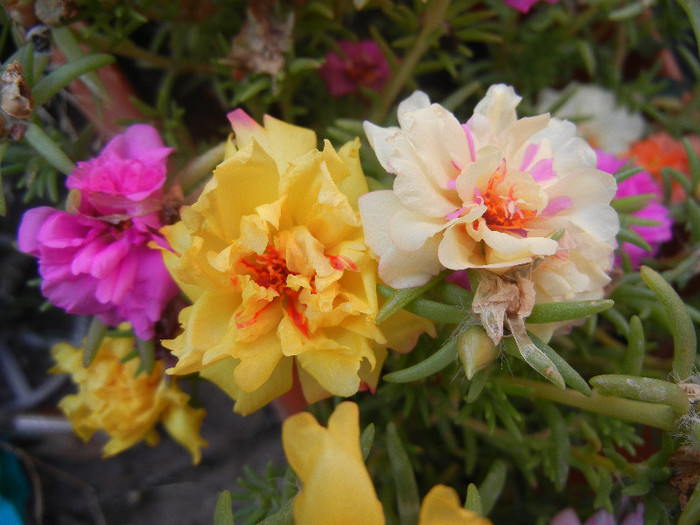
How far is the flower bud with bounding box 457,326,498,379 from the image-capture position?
472mm

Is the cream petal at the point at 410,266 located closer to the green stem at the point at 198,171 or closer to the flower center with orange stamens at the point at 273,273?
the flower center with orange stamens at the point at 273,273

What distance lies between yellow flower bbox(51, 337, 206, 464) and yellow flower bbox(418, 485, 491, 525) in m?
0.44

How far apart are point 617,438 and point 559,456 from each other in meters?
0.08

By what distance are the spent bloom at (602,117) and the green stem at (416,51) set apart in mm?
410

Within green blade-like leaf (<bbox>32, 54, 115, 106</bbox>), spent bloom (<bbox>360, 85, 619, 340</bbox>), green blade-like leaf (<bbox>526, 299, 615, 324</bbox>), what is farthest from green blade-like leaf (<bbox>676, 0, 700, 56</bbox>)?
green blade-like leaf (<bbox>32, 54, 115, 106</bbox>)

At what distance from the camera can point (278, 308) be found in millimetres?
553

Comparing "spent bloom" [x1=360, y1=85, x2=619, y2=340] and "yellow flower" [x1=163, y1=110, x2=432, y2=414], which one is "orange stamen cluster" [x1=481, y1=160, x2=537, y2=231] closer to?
"spent bloom" [x1=360, y1=85, x2=619, y2=340]

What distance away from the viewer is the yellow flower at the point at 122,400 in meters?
0.78

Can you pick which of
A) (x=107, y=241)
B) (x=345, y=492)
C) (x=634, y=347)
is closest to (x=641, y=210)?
(x=634, y=347)

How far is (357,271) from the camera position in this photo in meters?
0.53

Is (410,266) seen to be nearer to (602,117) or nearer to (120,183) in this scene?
(120,183)

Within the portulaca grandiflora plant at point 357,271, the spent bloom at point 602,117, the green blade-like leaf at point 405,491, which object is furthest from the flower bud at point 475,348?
the spent bloom at point 602,117

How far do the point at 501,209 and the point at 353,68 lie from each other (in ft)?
1.93

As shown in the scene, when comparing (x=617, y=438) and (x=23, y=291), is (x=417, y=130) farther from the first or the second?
(x=23, y=291)
